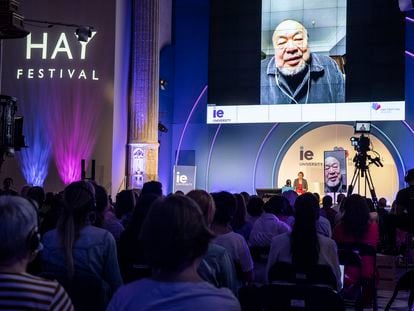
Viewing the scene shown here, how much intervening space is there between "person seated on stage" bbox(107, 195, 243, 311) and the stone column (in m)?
12.7

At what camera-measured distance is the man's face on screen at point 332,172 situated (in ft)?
45.1

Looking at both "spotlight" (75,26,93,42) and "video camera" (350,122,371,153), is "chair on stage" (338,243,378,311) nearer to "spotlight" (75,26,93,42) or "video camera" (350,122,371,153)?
"video camera" (350,122,371,153)

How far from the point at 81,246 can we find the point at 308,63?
40.5 feet

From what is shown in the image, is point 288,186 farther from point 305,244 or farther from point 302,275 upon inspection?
point 302,275

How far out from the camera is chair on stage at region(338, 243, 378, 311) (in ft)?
15.4

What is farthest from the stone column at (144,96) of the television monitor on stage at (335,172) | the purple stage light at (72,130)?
the television monitor on stage at (335,172)

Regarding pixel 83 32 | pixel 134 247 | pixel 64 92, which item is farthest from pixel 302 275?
pixel 64 92

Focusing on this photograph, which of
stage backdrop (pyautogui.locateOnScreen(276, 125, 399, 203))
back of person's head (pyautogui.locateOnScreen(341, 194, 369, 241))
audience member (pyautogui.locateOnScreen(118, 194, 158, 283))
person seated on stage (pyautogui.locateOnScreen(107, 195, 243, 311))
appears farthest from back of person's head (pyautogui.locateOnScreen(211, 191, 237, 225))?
stage backdrop (pyautogui.locateOnScreen(276, 125, 399, 203))

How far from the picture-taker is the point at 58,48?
14367mm

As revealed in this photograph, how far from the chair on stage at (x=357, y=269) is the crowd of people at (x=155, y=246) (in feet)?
0.11

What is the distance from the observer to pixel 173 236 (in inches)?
62.9

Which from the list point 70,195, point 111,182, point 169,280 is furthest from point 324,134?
point 169,280

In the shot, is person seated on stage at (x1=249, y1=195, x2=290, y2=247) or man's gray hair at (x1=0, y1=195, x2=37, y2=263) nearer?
man's gray hair at (x1=0, y1=195, x2=37, y2=263)

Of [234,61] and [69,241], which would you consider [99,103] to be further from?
[69,241]
